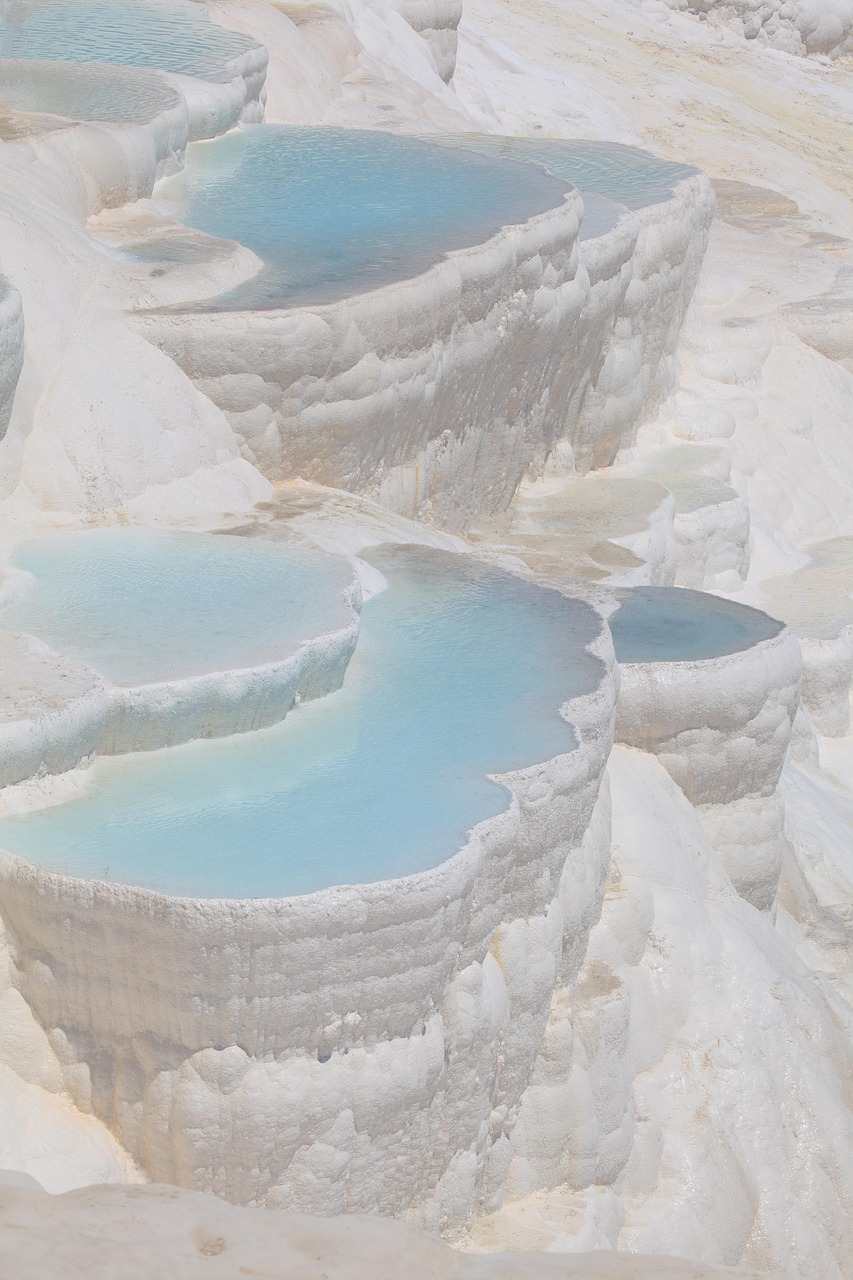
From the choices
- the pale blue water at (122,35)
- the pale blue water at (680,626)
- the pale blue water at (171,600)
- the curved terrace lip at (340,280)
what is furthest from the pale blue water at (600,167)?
the pale blue water at (171,600)

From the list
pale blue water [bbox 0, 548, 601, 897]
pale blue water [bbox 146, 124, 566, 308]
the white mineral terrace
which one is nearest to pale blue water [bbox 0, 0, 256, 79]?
the white mineral terrace

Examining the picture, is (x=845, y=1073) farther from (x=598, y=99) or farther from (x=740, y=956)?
(x=598, y=99)

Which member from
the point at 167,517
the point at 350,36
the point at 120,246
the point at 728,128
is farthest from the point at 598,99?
the point at 167,517

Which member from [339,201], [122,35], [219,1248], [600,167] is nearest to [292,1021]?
[219,1248]

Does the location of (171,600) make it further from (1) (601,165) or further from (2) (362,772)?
(1) (601,165)

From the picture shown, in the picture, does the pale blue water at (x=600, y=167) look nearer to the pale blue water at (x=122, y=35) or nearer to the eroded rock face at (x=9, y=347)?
the pale blue water at (x=122, y=35)
